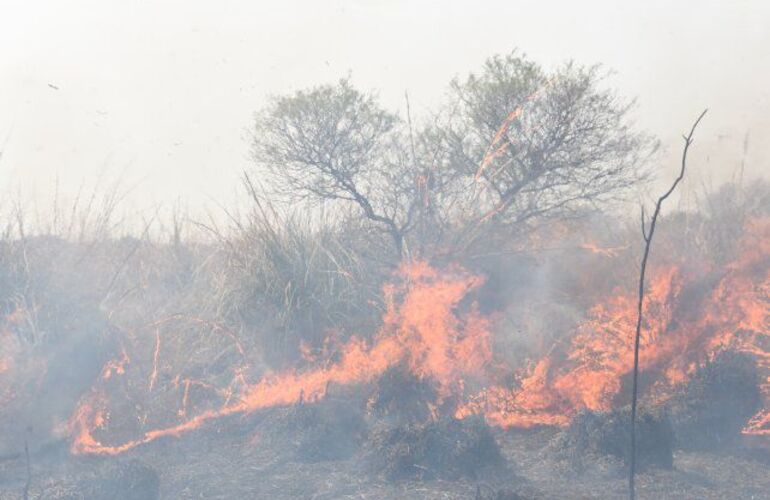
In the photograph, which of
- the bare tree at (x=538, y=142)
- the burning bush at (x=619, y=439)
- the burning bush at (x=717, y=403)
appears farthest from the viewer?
the bare tree at (x=538, y=142)

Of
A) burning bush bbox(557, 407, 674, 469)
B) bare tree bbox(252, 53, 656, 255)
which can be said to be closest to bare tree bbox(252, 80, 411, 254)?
bare tree bbox(252, 53, 656, 255)

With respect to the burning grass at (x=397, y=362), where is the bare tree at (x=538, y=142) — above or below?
above

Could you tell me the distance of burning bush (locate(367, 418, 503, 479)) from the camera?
257 inches

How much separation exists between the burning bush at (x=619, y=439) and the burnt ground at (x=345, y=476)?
10 cm

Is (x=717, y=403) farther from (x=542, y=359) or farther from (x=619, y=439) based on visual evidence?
(x=542, y=359)

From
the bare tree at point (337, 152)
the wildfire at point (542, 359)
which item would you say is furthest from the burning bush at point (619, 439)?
the bare tree at point (337, 152)

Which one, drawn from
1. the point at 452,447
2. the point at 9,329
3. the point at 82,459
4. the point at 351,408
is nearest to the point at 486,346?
the point at 351,408

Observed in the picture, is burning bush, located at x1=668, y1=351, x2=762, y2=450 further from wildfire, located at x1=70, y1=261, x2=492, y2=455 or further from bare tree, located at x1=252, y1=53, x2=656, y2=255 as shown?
bare tree, located at x1=252, y1=53, x2=656, y2=255

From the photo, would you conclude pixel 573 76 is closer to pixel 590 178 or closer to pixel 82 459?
pixel 590 178

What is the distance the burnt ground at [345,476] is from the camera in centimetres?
609

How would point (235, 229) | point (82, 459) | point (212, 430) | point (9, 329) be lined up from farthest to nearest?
point (235, 229), point (9, 329), point (212, 430), point (82, 459)

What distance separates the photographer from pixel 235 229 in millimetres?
10844

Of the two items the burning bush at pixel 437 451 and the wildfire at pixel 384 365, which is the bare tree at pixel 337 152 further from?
the burning bush at pixel 437 451

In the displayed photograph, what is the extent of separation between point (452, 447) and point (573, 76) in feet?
21.5
